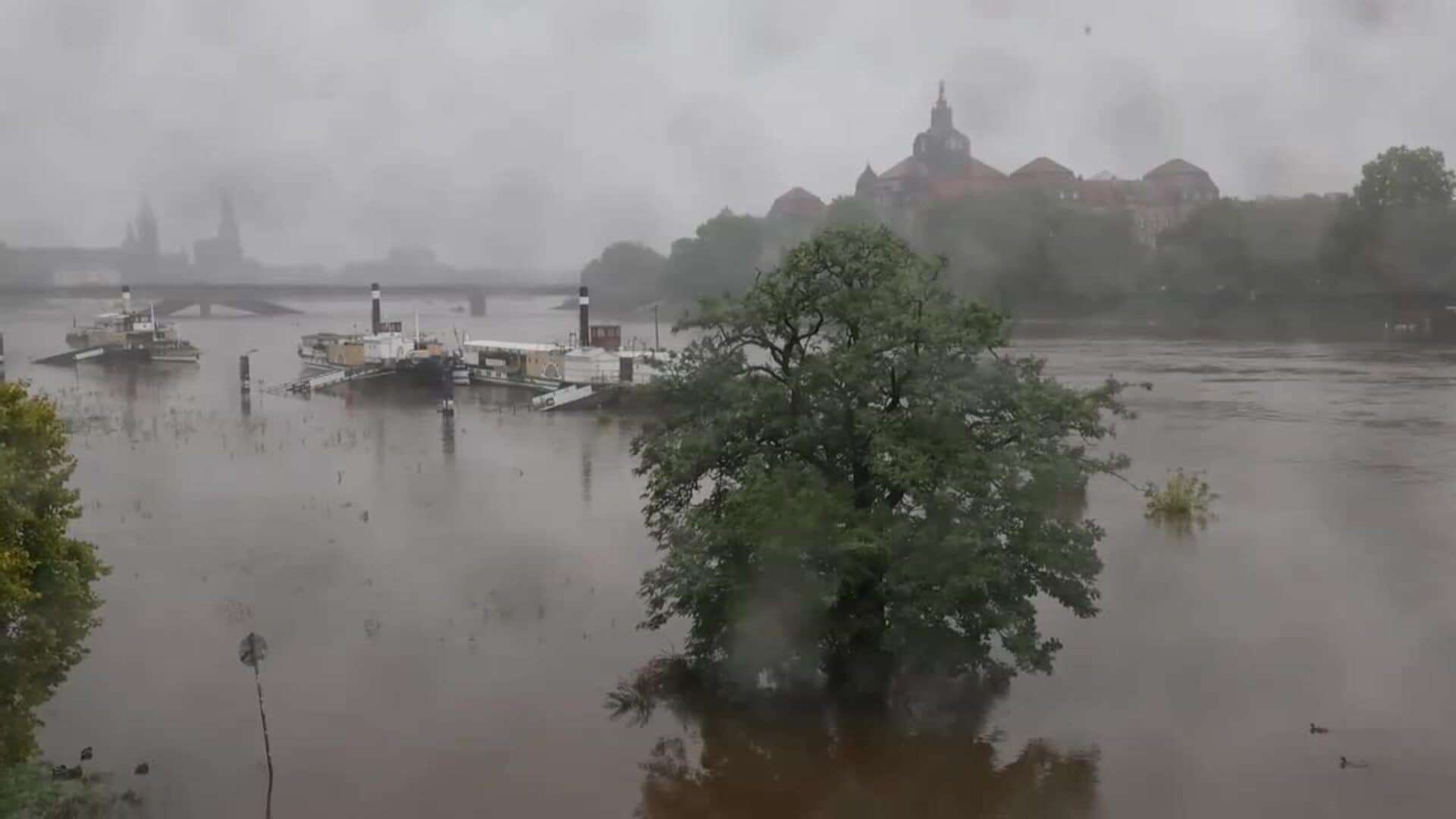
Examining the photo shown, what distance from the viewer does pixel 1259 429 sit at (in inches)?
489

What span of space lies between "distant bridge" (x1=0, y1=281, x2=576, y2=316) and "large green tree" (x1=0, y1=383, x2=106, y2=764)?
28.0 m

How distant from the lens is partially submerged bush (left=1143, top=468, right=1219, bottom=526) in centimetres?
848

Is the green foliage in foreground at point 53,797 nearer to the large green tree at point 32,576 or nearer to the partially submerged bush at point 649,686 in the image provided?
the large green tree at point 32,576

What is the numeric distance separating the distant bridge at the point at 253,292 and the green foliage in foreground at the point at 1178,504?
25.2 m

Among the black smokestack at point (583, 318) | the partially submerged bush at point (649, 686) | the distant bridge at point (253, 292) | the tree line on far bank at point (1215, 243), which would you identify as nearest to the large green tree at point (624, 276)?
the distant bridge at point (253, 292)

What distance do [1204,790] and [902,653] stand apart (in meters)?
1.08

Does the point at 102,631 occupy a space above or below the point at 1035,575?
below

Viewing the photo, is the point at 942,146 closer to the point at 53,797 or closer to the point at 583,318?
the point at 583,318

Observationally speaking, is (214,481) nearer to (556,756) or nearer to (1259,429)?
(556,756)

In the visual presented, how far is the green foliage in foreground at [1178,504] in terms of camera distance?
28.0ft

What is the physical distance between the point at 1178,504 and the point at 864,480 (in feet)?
14.0

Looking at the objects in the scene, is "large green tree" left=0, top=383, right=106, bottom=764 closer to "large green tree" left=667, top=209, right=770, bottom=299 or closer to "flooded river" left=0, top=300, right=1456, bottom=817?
"flooded river" left=0, top=300, right=1456, bottom=817

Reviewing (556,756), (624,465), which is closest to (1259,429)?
(624,465)

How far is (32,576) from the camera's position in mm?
4012
